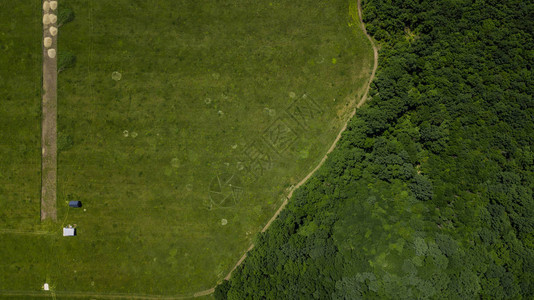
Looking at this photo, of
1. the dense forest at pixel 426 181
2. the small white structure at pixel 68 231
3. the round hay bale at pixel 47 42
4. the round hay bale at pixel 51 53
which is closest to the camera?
the dense forest at pixel 426 181

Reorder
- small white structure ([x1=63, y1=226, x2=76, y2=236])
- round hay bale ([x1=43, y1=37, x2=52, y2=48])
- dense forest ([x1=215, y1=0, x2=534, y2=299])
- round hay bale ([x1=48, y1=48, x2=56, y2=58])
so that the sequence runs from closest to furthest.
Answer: dense forest ([x1=215, y1=0, x2=534, y2=299]), small white structure ([x1=63, y1=226, x2=76, y2=236]), round hay bale ([x1=43, y1=37, x2=52, y2=48]), round hay bale ([x1=48, y1=48, x2=56, y2=58])

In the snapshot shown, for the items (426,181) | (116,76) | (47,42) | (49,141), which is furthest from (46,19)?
(426,181)

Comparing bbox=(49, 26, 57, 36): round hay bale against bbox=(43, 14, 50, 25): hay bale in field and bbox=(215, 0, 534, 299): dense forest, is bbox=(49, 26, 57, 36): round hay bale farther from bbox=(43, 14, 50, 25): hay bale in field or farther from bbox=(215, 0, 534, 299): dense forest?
bbox=(215, 0, 534, 299): dense forest

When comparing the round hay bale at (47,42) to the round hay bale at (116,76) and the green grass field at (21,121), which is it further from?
the round hay bale at (116,76)

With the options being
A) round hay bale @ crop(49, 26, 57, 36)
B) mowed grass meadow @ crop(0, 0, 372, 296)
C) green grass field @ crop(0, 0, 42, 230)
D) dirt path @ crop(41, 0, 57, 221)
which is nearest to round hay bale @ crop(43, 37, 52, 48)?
dirt path @ crop(41, 0, 57, 221)

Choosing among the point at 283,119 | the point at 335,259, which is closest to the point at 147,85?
the point at 283,119

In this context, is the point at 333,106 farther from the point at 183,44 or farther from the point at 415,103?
the point at 183,44

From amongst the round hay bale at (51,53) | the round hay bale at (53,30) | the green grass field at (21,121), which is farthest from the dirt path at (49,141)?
the green grass field at (21,121)
